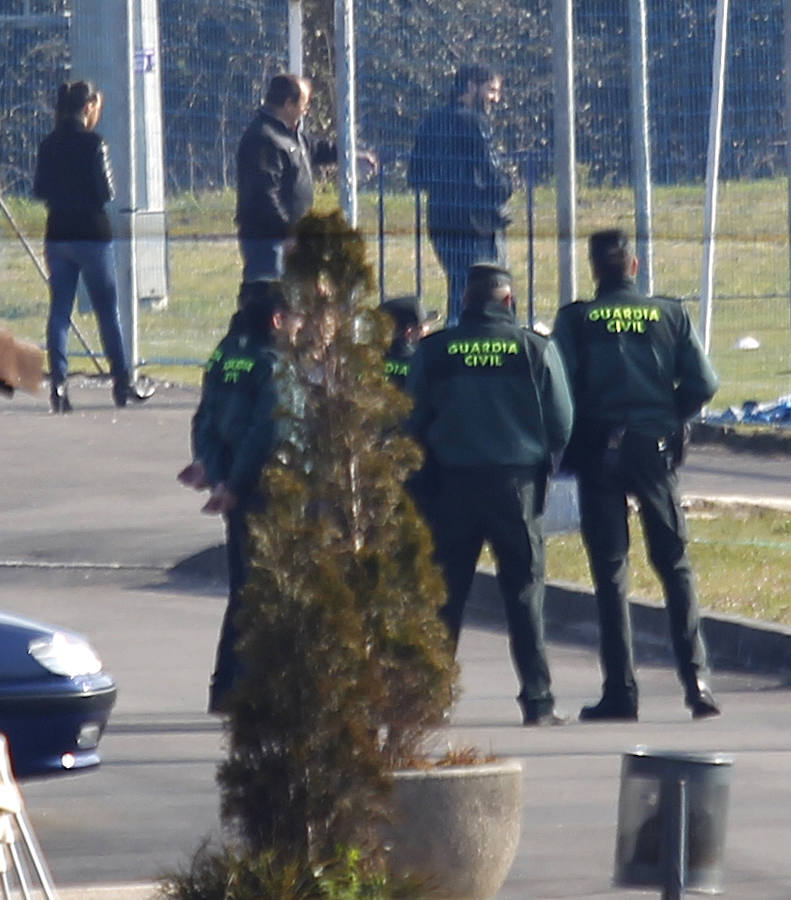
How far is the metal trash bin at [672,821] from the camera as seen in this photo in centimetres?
582

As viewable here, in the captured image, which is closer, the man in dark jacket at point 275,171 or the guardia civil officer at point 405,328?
the guardia civil officer at point 405,328

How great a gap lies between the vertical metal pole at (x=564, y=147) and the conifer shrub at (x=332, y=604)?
8.62m

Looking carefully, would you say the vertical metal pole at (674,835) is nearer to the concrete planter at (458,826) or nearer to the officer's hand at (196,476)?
the concrete planter at (458,826)

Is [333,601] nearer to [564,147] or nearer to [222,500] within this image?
[222,500]

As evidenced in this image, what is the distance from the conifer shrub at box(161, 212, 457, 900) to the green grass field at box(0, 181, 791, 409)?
8.93 m

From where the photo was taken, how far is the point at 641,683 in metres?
10.9

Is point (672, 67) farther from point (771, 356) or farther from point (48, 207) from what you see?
point (771, 356)

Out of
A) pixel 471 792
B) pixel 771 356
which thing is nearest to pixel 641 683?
pixel 471 792

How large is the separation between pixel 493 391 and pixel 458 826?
11.3 ft

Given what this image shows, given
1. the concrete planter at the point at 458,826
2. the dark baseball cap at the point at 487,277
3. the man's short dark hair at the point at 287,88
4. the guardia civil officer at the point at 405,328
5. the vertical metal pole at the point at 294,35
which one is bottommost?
the concrete planter at the point at 458,826

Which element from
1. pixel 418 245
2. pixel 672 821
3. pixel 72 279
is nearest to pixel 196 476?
pixel 672 821

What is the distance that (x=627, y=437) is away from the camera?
31.7ft

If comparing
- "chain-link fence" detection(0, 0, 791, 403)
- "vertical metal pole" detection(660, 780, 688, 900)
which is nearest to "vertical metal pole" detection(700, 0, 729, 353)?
"chain-link fence" detection(0, 0, 791, 403)

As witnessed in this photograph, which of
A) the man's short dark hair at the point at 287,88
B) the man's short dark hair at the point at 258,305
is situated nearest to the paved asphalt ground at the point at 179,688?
the man's short dark hair at the point at 258,305
